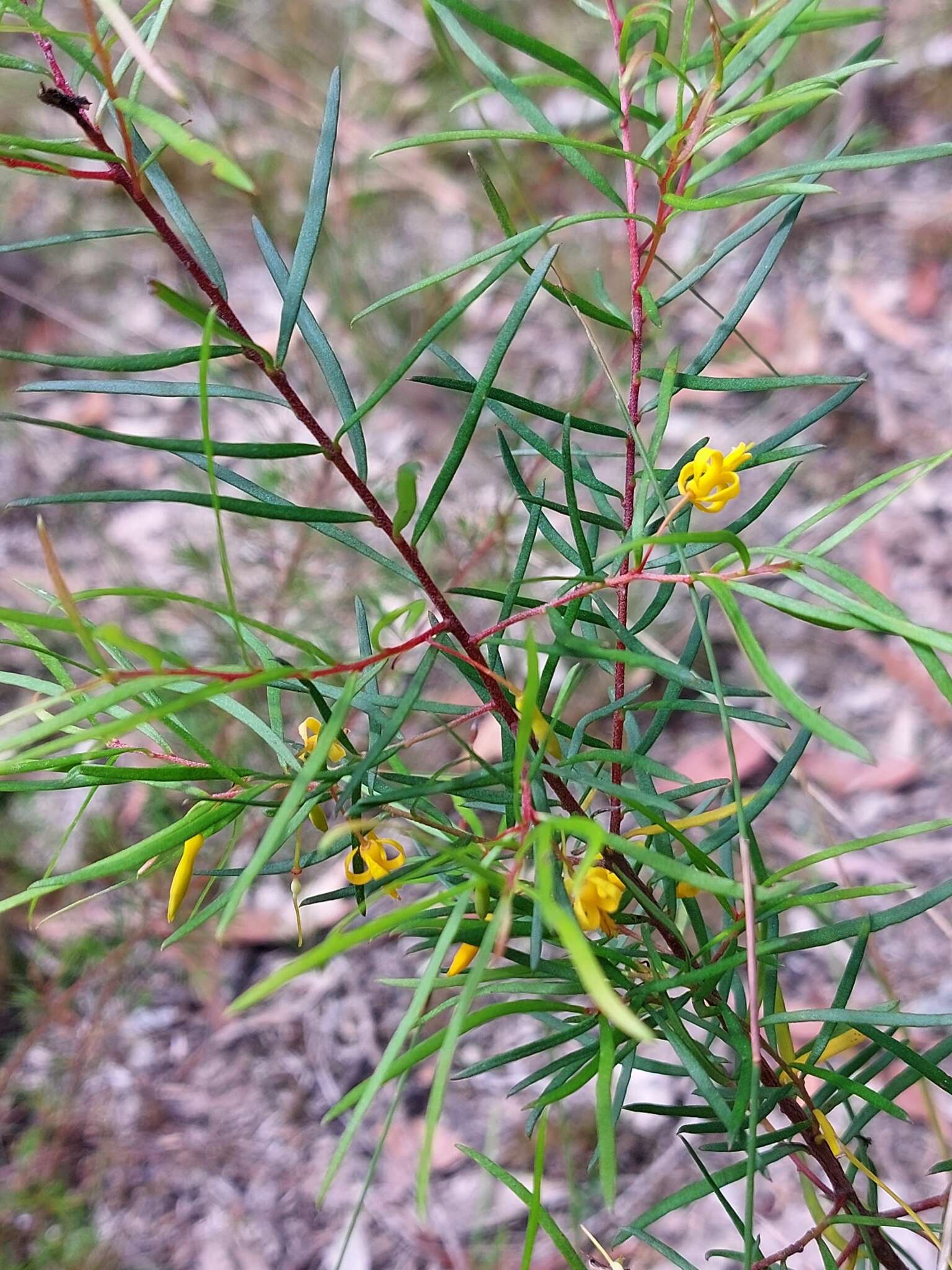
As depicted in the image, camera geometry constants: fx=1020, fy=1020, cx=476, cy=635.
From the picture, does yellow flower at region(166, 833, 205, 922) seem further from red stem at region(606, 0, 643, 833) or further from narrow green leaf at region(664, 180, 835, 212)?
narrow green leaf at region(664, 180, 835, 212)

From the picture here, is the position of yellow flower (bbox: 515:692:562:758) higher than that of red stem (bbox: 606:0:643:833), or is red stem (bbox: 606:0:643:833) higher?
red stem (bbox: 606:0:643:833)

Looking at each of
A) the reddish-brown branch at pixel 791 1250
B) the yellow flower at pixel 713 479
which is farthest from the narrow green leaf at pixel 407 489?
the reddish-brown branch at pixel 791 1250

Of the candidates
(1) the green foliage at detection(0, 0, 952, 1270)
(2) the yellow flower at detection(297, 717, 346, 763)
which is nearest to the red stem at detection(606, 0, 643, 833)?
(1) the green foliage at detection(0, 0, 952, 1270)

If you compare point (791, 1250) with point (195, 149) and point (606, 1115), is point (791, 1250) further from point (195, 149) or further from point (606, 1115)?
point (195, 149)

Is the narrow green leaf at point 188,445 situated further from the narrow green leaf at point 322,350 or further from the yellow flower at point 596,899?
the yellow flower at point 596,899

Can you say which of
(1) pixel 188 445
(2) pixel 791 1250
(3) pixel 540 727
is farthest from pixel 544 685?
(2) pixel 791 1250

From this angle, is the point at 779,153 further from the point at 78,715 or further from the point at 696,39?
the point at 78,715
